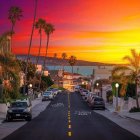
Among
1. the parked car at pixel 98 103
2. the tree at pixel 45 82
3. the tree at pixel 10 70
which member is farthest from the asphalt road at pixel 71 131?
the tree at pixel 45 82

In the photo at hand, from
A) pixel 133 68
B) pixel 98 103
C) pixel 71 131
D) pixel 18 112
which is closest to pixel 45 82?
pixel 98 103

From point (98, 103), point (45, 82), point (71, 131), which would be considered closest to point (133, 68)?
point (98, 103)

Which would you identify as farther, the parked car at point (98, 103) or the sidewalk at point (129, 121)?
the parked car at point (98, 103)

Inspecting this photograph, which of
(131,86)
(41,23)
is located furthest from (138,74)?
(41,23)

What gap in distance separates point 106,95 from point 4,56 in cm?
4634

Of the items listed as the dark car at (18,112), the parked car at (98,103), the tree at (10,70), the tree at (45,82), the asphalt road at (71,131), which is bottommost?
the asphalt road at (71,131)

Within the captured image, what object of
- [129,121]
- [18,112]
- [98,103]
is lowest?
[129,121]

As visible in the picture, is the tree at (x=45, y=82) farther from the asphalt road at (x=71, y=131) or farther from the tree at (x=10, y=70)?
the asphalt road at (x=71, y=131)

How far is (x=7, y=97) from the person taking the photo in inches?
2282

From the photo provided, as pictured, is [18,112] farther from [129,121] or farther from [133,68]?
[133,68]

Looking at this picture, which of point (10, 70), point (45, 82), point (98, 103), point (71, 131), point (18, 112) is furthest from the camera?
point (45, 82)

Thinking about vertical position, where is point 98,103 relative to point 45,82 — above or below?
below

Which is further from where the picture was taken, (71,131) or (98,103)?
(98,103)

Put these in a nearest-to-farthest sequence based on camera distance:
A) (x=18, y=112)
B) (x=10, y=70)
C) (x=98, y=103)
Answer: (x=18, y=112)
(x=10, y=70)
(x=98, y=103)
